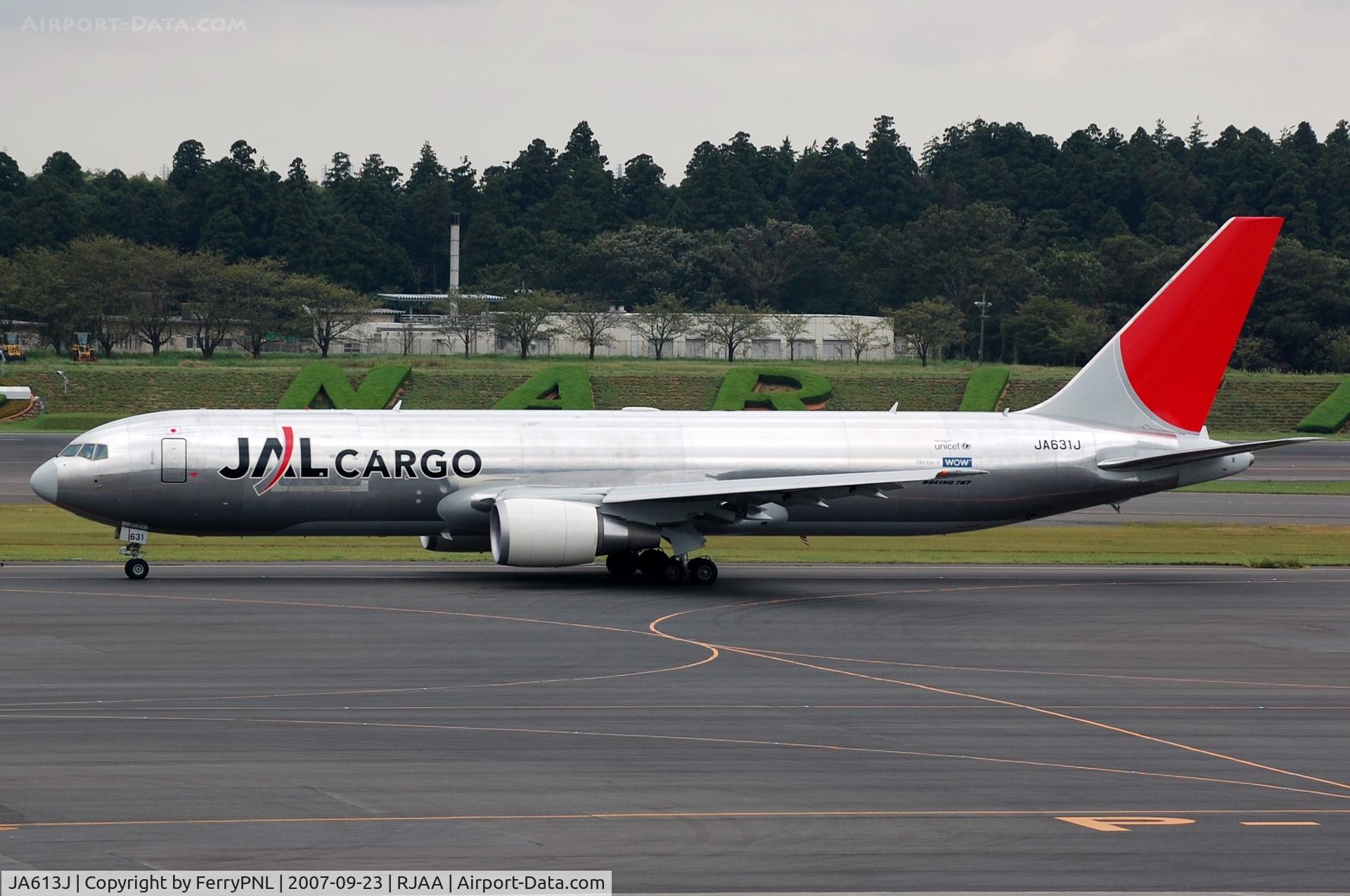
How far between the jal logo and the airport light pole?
353 ft

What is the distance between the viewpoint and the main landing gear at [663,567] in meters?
40.8

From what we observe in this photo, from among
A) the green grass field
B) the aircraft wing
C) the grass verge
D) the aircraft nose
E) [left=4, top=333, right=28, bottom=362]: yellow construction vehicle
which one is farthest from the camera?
[left=4, top=333, right=28, bottom=362]: yellow construction vehicle

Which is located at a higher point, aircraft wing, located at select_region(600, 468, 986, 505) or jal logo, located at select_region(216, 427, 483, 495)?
jal logo, located at select_region(216, 427, 483, 495)

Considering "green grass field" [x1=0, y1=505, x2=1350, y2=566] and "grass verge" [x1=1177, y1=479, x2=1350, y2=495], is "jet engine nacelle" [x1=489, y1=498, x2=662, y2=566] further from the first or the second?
"grass verge" [x1=1177, y1=479, x2=1350, y2=495]

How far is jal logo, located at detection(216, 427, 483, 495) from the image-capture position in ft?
131

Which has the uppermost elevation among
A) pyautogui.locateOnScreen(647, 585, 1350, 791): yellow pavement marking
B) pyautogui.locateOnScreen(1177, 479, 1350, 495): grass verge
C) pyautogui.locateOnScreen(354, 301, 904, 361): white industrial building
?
pyautogui.locateOnScreen(354, 301, 904, 361): white industrial building

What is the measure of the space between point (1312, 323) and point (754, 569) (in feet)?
390

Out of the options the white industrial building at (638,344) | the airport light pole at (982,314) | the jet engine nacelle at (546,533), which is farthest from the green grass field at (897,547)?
the white industrial building at (638,344)

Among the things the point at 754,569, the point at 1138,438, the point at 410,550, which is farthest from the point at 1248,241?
the point at 410,550

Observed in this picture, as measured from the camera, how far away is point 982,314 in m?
159

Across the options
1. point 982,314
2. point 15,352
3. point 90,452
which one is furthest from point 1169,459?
point 15,352

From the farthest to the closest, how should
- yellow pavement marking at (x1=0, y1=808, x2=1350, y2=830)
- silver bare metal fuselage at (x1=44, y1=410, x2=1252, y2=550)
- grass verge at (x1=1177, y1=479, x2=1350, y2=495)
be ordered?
grass verge at (x1=1177, y1=479, x2=1350, y2=495) → silver bare metal fuselage at (x1=44, y1=410, x2=1252, y2=550) → yellow pavement marking at (x1=0, y1=808, x2=1350, y2=830)

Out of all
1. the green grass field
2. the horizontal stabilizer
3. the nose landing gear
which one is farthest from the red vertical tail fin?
the nose landing gear

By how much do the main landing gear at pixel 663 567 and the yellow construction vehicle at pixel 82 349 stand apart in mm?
107259
